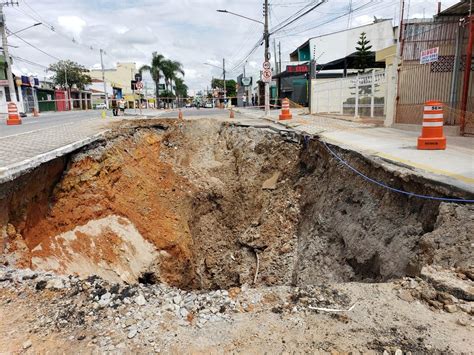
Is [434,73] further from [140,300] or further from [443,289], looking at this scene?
[140,300]

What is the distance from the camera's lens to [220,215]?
35.8ft

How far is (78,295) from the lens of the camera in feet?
11.8

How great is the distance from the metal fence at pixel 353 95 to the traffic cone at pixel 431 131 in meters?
6.87

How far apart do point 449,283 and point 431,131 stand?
5099 millimetres

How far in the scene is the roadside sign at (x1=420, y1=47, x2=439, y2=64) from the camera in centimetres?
1058

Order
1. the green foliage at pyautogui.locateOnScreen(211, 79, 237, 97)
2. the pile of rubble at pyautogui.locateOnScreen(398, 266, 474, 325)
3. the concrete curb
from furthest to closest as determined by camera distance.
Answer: the green foliage at pyautogui.locateOnScreen(211, 79, 237, 97), the concrete curb, the pile of rubble at pyautogui.locateOnScreen(398, 266, 474, 325)

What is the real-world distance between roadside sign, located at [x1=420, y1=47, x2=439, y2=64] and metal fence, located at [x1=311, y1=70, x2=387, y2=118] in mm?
2271

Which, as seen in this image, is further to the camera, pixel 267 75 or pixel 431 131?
pixel 267 75

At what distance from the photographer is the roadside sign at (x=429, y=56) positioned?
10.6m

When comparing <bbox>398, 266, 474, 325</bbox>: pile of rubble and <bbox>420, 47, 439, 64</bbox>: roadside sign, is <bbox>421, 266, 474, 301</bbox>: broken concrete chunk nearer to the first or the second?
<bbox>398, 266, 474, 325</bbox>: pile of rubble

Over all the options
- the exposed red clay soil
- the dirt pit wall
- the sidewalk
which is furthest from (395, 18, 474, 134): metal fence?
the exposed red clay soil

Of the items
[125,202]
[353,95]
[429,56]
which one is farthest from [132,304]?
[353,95]

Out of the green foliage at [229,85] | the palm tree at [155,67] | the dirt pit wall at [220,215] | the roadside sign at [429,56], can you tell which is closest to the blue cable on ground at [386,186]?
the dirt pit wall at [220,215]

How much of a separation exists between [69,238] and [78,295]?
172 inches
